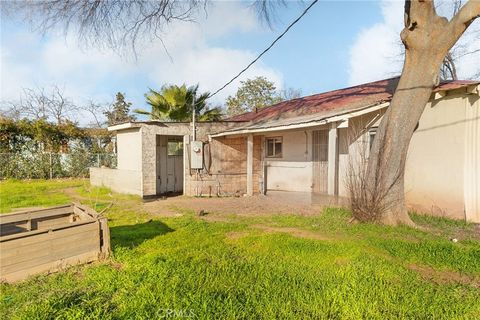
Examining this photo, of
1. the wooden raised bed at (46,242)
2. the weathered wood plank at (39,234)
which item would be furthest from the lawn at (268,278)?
the weathered wood plank at (39,234)

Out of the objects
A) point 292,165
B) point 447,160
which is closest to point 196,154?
point 292,165

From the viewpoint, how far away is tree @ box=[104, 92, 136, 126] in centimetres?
2906

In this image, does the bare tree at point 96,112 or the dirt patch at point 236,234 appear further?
the bare tree at point 96,112

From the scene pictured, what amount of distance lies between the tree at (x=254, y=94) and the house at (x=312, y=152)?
793 inches

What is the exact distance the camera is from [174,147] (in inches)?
503

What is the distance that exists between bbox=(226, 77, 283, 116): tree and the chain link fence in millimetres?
18665

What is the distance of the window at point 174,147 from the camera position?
12648 mm

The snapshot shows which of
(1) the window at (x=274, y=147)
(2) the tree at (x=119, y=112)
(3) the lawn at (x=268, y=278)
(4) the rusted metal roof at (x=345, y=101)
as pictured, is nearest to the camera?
(3) the lawn at (x=268, y=278)

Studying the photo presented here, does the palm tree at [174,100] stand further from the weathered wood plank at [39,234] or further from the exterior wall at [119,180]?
the weathered wood plank at [39,234]

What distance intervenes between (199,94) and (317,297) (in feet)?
46.3

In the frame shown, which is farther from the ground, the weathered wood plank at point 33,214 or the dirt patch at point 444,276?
the weathered wood plank at point 33,214

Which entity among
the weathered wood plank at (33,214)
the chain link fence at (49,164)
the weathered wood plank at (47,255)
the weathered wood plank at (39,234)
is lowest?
the weathered wood plank at (47,255)

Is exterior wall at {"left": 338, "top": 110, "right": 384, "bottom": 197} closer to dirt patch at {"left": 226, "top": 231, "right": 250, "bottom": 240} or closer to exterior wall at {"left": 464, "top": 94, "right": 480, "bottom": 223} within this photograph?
exterior wall at {"left": 464, "top": 94, "right": 480, "bottom": 223}

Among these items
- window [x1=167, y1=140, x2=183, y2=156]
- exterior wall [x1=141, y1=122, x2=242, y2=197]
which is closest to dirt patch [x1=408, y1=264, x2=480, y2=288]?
exterior wall [x1=141, y1=122, x2=242, y2=197]
